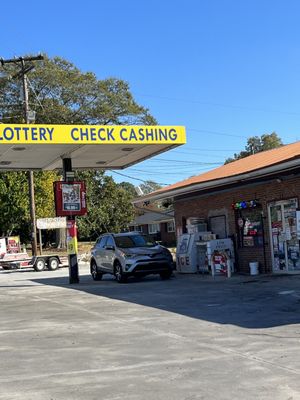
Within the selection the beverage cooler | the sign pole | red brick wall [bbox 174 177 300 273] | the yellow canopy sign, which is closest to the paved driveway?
red brick wall [bbox 174 177 300 273]

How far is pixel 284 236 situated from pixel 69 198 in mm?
7444

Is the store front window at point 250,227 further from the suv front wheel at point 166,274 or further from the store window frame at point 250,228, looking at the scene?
the suv front wheel at point 166,274

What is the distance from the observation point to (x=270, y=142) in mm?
72938

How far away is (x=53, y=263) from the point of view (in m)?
31.9

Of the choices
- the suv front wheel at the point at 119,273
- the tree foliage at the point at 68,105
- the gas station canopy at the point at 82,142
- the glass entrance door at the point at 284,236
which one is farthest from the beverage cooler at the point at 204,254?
the tree foliage at the point at 68,105

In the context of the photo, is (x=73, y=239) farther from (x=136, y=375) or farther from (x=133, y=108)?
(x=133, y=108)

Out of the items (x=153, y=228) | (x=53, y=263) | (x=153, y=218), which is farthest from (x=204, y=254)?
(x=153, y=228)

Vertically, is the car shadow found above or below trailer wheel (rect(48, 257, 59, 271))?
below

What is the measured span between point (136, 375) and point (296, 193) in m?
11.8

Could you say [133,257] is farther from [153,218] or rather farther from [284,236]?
[153,218]

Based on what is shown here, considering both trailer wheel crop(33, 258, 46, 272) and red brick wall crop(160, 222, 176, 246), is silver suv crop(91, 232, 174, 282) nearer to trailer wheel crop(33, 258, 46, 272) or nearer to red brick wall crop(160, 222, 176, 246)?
trailer wheel crop(33, 258, 46, 272)

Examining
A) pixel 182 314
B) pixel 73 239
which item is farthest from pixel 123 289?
pixel 182 314

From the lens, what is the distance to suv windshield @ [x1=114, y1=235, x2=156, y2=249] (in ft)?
63.8

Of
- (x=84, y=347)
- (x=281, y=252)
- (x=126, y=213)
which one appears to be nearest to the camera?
(x=84, y=347)
